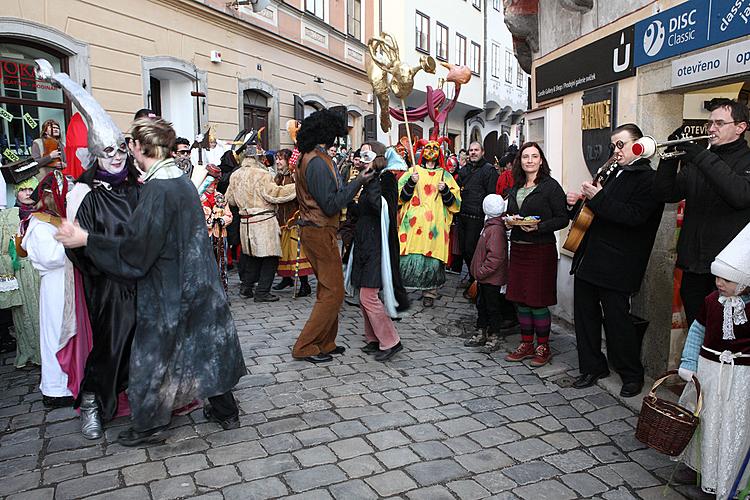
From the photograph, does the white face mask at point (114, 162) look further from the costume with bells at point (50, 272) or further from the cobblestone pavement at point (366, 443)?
the cobblestone pavement at point (366, 443)

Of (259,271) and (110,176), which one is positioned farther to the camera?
(259,271)

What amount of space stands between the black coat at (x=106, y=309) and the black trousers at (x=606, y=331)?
3.05 meters

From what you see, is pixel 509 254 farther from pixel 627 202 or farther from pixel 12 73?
pixel 12 73

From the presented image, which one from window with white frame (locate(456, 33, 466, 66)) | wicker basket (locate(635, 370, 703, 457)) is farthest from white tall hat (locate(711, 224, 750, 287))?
window with white frame (locate(456, 33, 466, 66))

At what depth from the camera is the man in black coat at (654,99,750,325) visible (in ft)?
10.5

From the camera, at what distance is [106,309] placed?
11.9 ft

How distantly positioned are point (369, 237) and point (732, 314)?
2.90 meters

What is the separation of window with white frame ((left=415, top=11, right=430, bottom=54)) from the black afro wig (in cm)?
1680

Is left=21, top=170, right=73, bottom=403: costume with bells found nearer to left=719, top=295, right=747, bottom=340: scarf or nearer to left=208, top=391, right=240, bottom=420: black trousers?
left=208, top=391, right=240, bottom=420: black trousers

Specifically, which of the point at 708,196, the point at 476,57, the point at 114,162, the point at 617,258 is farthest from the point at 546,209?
the point at 476,57

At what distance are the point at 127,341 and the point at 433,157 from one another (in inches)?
172

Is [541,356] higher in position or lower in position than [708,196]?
lower

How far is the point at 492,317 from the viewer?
5496mm

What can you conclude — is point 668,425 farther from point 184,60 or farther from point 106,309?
point 184,60
